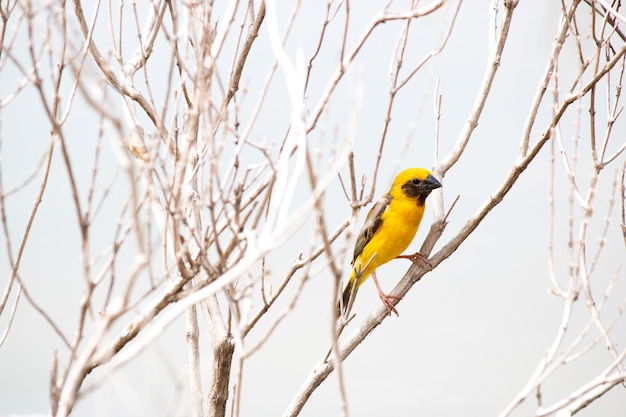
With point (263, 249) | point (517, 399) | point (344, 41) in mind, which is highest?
point (344, 41)

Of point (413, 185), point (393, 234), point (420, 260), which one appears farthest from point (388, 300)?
point (413, 185)

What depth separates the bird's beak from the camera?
392cm

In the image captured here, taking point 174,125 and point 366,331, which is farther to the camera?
point 366,331

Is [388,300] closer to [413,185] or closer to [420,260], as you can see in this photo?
[420,260]

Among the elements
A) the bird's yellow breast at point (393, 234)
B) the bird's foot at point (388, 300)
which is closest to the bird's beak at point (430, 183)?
the bird's yellow breast at point (393, 234)

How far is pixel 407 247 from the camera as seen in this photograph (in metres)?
4.43

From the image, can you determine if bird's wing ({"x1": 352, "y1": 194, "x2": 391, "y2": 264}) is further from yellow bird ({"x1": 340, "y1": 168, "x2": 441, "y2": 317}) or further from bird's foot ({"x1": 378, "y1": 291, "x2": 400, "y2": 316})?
bird's foot ({"x1": 378, "y1": 291, "x2": 400, "y2": 316})

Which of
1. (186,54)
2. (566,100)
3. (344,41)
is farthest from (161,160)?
(566,100)

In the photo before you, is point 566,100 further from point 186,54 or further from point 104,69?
point 104,69

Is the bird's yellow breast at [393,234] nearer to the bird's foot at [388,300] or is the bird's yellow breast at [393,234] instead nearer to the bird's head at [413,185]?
the bird's head at [413,185]

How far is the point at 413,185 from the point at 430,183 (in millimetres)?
306

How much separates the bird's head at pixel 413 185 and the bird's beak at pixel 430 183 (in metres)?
0.03

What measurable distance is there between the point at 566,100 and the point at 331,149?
5.67 ft

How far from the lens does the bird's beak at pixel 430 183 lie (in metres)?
3.92
